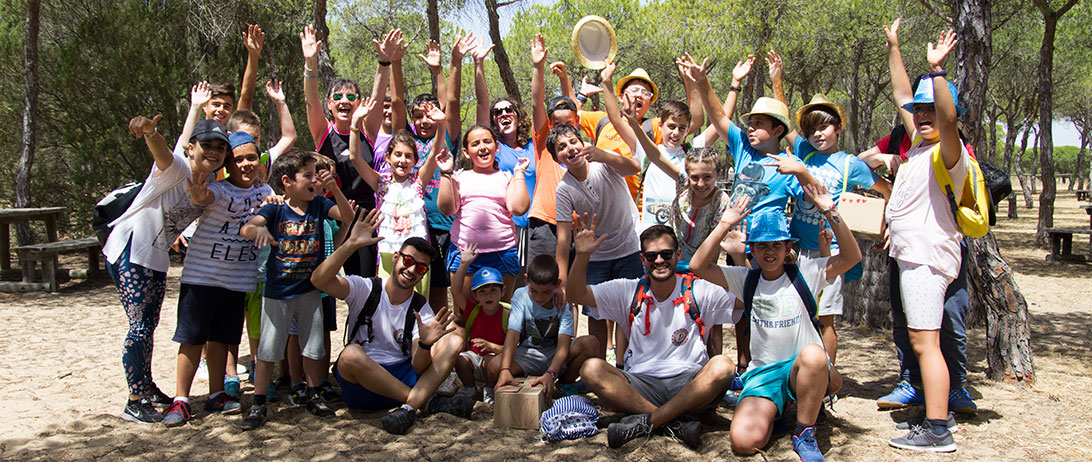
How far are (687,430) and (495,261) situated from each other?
6.36 ft

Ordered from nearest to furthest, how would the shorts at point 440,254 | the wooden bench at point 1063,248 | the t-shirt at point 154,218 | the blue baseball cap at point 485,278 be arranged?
1. the t-shirt at point 154,218
2. the blue baseball cap at point 485,278
3. the shorts at point 440,254
4. the wooden bench at point 1063,248

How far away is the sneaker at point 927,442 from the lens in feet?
12.2

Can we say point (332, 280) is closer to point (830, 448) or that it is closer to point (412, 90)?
point (830, 448)

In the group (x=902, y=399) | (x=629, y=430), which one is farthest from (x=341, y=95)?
(x=902, y=399)

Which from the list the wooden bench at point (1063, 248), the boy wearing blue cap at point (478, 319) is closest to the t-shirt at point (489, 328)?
the boy wearing blue cap at point (478, 319)

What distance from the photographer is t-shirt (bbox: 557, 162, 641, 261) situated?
190 inches

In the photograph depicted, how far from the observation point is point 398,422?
416 cm

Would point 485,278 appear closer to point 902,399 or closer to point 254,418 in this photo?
point 254,418

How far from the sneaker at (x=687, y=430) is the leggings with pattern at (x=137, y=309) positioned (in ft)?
10.0

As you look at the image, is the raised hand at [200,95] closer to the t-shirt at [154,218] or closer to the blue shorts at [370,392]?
the t-shirt at [154,218]

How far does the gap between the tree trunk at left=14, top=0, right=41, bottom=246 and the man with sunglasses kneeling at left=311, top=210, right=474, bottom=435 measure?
9.30 meters

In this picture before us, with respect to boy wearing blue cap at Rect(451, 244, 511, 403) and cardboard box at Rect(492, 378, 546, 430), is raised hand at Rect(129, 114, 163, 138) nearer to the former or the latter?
boy wearing blue cap at Rect(451, 244, 511, 403)

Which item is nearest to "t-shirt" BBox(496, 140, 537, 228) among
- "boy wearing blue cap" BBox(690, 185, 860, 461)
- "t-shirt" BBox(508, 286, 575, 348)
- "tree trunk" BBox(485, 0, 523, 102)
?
"t-shirt" BBox(508, 286, 575, 348)

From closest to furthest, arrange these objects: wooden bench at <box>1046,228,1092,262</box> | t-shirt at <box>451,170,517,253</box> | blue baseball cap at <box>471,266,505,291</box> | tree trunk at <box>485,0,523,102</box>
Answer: blue baseball cap at <box>471,266,505,291</box>, t-shirt at <box>451,170,517,253</box>, tree trunk at <box>485,0,523,102</box>, wooden bench at <box>1046,228,1092,262</box>
